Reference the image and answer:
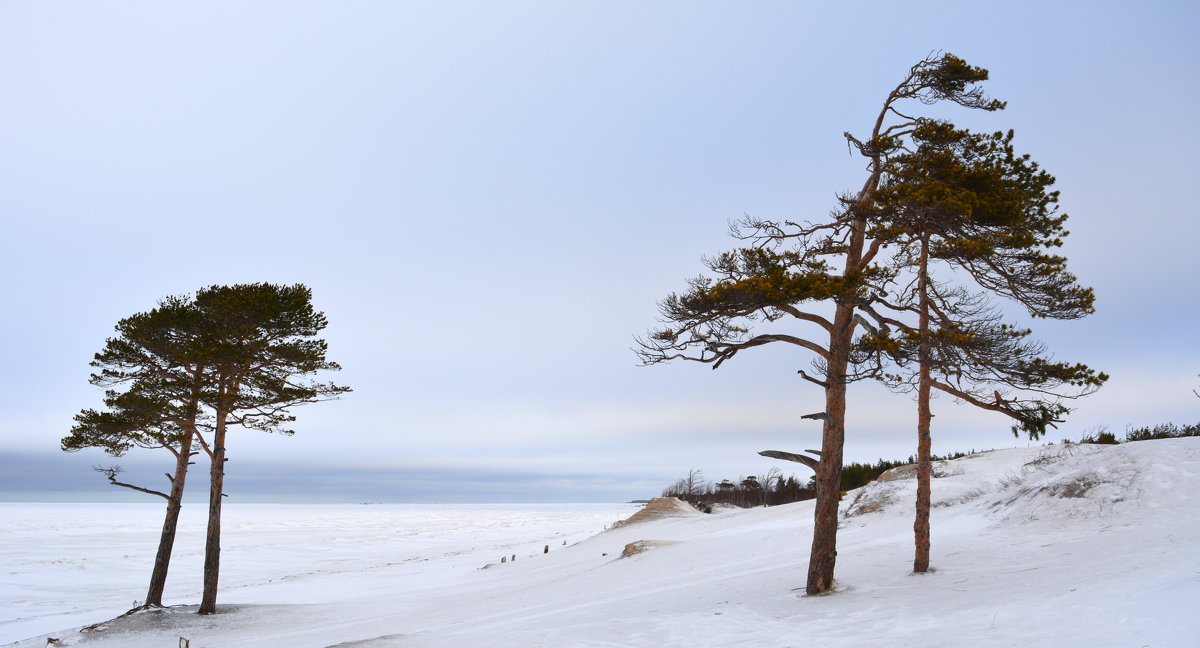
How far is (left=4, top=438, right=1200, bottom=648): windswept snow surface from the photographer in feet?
30.2

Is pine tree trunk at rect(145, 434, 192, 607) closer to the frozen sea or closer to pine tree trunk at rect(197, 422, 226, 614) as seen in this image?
pine tree trunk at rect(197, 422, 226, 614)

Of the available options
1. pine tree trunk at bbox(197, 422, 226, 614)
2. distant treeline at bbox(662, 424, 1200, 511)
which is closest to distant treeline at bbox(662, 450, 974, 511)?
distant treeline at bbox(662, 424, 1200, 511)

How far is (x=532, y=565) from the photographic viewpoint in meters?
28.1

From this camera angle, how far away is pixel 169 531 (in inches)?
810

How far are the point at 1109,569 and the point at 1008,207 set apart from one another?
6.10 meters

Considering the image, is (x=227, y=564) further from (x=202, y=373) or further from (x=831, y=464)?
(x=831, y=464)

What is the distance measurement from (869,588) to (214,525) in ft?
59.2

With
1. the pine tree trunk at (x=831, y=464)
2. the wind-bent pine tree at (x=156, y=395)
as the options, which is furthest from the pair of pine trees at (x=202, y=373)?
the pine tree trunk at (x=831, y=464)

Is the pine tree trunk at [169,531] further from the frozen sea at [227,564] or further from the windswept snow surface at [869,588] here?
the frozen sea at [227,564]

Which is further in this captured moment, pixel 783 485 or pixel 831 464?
pixel 783 485

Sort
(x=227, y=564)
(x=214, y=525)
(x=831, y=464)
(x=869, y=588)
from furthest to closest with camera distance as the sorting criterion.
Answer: (x=227, y=564), (x=214, y=525), (x=831, y=464), (x=869, y=588)

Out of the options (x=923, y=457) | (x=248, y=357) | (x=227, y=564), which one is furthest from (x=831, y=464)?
(x=227, y=564)

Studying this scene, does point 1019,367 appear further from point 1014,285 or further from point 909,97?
point 909,97

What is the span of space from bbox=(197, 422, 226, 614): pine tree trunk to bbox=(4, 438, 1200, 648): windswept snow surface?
553 mm
